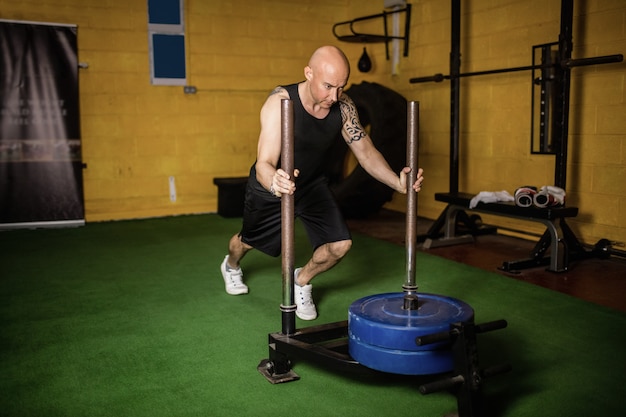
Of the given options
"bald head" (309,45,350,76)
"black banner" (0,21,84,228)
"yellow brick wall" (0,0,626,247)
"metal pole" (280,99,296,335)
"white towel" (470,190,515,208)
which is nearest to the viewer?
"metal pole" (280,99,296,335)

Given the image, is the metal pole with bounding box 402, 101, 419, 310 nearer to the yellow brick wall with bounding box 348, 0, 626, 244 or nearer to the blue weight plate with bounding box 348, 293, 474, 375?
the blue weight plate with bounding box 348, 293, 474, 375

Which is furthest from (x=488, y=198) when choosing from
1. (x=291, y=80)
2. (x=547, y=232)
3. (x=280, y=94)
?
(x=291, y=80)

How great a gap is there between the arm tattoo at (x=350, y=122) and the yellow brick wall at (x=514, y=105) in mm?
2355

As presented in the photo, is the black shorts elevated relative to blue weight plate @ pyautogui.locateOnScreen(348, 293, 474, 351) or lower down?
elevated

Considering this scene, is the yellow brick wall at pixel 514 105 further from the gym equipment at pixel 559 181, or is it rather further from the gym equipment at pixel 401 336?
the gym equipment at pixel 401 336

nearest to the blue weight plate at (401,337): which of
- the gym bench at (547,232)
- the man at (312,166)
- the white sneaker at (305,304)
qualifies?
the man at (312,166)

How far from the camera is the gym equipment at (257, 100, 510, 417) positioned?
174 cm

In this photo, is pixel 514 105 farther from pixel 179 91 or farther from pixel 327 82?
pixel 179 91

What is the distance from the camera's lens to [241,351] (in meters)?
2.49

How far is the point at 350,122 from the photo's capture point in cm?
260

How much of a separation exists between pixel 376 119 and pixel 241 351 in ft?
10.8

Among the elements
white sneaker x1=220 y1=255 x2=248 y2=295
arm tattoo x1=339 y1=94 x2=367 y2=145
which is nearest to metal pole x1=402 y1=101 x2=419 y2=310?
arm tattoo x1=339 y1=94 x2=367 y2=145

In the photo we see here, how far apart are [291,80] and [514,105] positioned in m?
2.55

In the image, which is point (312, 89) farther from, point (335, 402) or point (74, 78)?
point (74, 78)
